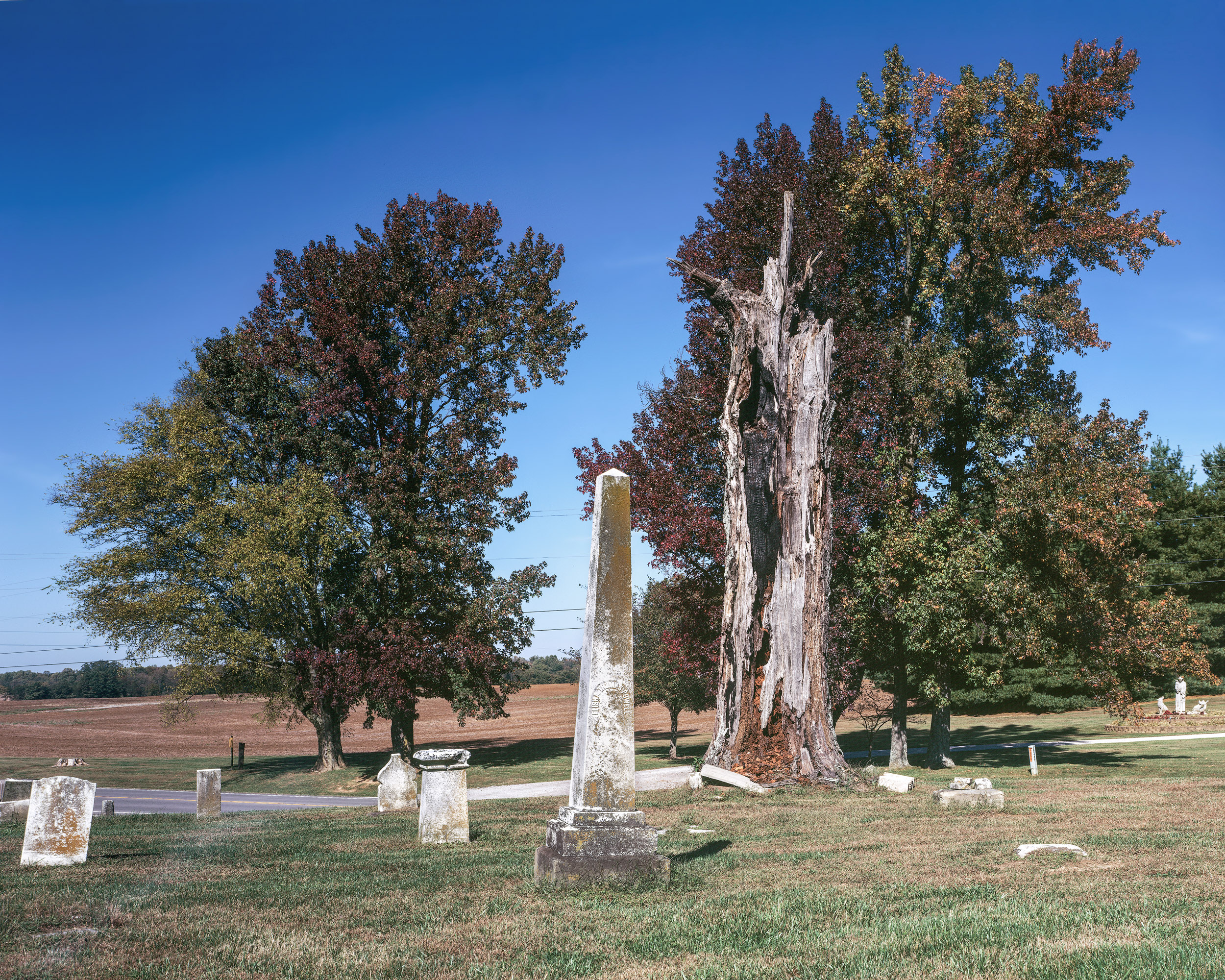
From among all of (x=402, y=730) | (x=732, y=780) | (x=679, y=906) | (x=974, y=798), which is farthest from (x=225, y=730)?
(x=679, y=906)

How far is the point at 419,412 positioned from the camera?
1118 inches

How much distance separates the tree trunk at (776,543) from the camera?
15.3 meters

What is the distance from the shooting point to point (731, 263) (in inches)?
914

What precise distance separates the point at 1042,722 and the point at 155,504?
40037mm

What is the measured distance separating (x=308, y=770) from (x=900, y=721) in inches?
834

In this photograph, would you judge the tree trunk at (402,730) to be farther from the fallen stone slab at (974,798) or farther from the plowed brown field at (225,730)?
the fallen stone slab at (974,798)

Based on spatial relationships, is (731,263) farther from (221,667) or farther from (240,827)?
(221,667)

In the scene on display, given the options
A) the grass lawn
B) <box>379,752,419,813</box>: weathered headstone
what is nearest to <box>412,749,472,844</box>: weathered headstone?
the grass lawn

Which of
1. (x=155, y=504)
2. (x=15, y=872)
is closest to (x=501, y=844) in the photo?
(x=15, y=872)

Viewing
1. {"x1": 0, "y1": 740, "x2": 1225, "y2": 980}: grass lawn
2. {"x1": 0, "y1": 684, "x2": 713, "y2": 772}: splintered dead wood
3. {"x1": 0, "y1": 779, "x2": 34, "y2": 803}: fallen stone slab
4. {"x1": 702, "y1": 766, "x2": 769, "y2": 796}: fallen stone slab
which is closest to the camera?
{"x1": 0, "y1": 740, "x2": 1225, "y2": 980}: grass lawn

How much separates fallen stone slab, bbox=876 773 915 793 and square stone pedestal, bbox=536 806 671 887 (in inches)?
345

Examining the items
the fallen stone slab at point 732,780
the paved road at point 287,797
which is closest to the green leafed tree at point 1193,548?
the paved road at point 287,797

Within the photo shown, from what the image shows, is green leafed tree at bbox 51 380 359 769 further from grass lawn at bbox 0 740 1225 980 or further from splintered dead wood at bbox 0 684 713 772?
grass lawn at bbox 0 740 1225 980

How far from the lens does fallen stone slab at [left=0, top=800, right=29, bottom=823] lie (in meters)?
13.5
